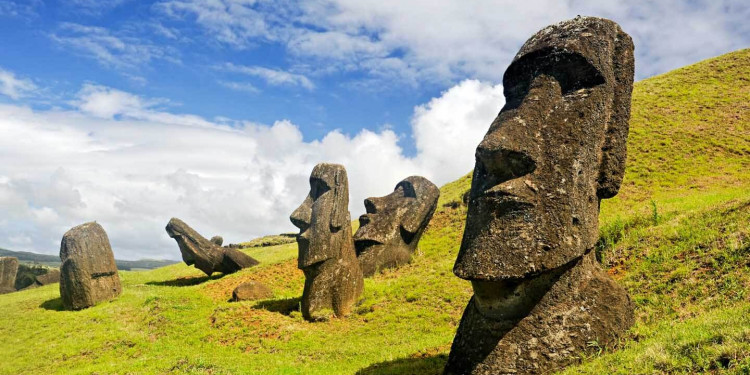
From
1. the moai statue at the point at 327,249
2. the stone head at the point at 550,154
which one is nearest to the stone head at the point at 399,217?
the moai statue at the point at 327,249

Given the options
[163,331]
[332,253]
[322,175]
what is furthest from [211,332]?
[322,175]

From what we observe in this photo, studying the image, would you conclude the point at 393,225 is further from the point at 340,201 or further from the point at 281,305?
the point at 281,305

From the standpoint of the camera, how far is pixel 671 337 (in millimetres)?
6574

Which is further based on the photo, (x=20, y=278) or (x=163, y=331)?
(x=20, y=278)

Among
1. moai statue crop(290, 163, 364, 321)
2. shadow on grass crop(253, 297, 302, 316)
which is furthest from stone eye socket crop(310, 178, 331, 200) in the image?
shadow on grass crop(253, 297, 302, 316)

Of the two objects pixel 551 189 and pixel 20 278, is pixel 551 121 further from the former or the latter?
pixel 20 278

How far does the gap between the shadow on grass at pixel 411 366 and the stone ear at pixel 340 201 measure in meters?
7.15

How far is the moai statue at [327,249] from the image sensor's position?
638 inches

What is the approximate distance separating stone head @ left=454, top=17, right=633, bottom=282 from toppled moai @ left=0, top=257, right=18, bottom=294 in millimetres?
34425

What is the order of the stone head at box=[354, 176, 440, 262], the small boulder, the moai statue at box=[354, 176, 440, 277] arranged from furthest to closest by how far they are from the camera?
1. the stone head at box=[354, 176, 440, 262]
2. the moai statue at box=[354, 176, 440, 277]
3. the small boulder

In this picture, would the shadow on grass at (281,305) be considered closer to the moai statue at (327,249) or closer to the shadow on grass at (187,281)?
the moai statue at (327,249)

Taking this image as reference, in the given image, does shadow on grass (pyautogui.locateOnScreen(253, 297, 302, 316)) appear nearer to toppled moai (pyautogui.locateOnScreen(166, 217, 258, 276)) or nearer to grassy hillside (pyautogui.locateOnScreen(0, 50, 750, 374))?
grassy hillside (pyautogui.locateOnScreen(0, 50, 750, 374))

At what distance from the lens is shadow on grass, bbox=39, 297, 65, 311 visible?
68.7ft

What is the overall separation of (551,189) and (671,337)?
7.99 feet
